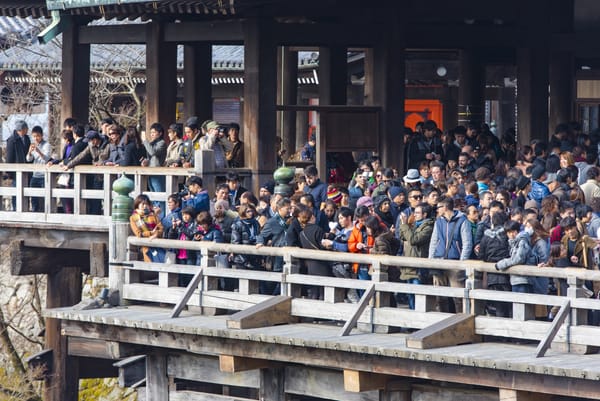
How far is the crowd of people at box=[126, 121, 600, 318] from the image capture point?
1466 cm

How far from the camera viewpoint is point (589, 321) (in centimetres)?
1475

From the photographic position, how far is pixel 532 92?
23109mm

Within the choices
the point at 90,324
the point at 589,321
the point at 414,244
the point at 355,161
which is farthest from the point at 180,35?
the point at 589,321

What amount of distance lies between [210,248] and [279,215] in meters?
0.88

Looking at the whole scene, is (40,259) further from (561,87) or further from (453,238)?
(453,238)

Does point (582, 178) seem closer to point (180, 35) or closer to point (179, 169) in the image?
point (179, 169)

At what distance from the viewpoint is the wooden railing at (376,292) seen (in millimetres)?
14016

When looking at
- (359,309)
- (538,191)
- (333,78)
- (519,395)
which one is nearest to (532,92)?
(333,78)

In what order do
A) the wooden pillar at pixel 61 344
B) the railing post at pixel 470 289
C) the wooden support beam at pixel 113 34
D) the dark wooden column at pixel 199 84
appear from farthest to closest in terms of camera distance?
the dark wooden column at pixel 199 84 → the wooden pillar at pixel 61 344 → the wooden support beam at pixel 113 34 → the railing post at pixel 470 289

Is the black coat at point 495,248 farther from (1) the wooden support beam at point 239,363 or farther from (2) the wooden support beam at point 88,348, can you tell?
(2) the wooden support beam at point 88,348

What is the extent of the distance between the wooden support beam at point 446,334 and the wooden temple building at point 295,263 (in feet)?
0.05

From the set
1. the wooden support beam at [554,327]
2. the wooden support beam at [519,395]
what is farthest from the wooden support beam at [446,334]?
the wooden support beam at [554,327]

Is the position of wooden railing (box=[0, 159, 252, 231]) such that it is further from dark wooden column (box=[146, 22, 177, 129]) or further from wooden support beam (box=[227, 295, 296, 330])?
wooden support beam (box=[227, 295, 296, 330])

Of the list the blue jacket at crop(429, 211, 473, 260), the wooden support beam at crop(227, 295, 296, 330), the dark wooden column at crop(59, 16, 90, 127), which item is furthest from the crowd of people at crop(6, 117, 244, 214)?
the blue jacket at crop(429, 211, 473, 260)
